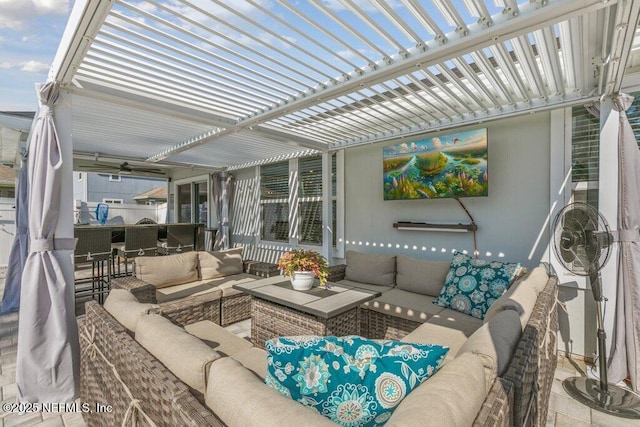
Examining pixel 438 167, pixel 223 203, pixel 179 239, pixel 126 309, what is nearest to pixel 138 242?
pixel 179 239

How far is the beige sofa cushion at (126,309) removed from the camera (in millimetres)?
1755

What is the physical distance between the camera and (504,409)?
1.05 metres

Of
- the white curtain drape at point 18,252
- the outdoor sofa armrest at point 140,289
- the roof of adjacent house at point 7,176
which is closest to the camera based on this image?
the outdoor sofa armrest at point 140,289

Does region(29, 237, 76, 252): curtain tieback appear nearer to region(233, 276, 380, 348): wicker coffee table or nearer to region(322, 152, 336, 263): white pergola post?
region(233, 276, 380, 348): wicker coffee table

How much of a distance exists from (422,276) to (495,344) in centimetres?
225

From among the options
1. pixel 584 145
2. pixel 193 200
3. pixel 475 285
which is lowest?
pixel 475 285

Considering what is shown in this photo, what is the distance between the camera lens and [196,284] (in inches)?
153

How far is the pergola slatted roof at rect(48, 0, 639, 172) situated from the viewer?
178 centimetres

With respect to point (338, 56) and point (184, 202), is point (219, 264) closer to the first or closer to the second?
point (338, 56)

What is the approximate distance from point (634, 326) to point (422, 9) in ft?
10.0

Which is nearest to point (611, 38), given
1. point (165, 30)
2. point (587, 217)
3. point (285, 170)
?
point (587, 217)

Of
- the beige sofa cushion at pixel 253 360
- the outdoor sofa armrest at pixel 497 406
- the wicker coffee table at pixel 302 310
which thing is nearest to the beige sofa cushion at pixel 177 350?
the beige sofa cushion at pixel 253 360

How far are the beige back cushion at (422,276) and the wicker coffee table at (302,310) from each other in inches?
31.9

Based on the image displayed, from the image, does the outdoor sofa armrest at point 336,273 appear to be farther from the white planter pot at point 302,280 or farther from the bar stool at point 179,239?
the bar stool at point 179,239
